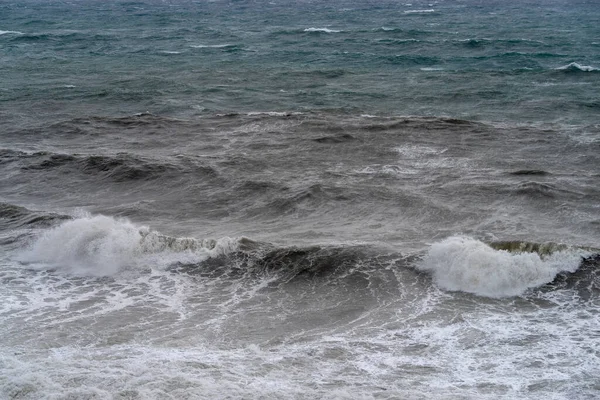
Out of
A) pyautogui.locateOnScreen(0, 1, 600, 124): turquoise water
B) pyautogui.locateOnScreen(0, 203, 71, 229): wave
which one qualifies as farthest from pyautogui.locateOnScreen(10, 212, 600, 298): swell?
pyautogui.locateOnScreen(0, 1, 600, 124): turquoise water

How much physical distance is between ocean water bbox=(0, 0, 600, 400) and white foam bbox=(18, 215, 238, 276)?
50mm

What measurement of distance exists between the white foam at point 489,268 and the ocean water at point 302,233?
0.04m

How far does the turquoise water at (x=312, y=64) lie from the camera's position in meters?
28.3

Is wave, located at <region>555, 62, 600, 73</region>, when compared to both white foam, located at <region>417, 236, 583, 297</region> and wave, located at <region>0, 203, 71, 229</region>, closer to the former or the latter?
white foam, located at <region>417, 236, 583, 297</region>

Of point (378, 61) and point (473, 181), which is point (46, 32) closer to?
point (378, 61)

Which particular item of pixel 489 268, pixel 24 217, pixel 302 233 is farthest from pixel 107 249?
pixel 489 268

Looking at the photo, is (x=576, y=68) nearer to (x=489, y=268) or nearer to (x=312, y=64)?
(x=312, y=64)

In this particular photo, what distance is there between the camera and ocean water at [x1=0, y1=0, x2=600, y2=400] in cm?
1086

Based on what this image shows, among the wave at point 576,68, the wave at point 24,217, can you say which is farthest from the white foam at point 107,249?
the wave at point 576,68

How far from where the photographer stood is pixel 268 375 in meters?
10.6

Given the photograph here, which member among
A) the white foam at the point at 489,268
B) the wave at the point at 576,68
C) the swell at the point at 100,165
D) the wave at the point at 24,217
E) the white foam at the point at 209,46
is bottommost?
the white foam at the point at 489,268

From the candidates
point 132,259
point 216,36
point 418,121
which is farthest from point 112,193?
point 216,36

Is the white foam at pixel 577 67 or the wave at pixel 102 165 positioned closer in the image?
the wave at pixel 102 165

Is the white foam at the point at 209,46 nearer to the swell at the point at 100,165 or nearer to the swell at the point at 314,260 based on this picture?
the swell at the point at 100,165
